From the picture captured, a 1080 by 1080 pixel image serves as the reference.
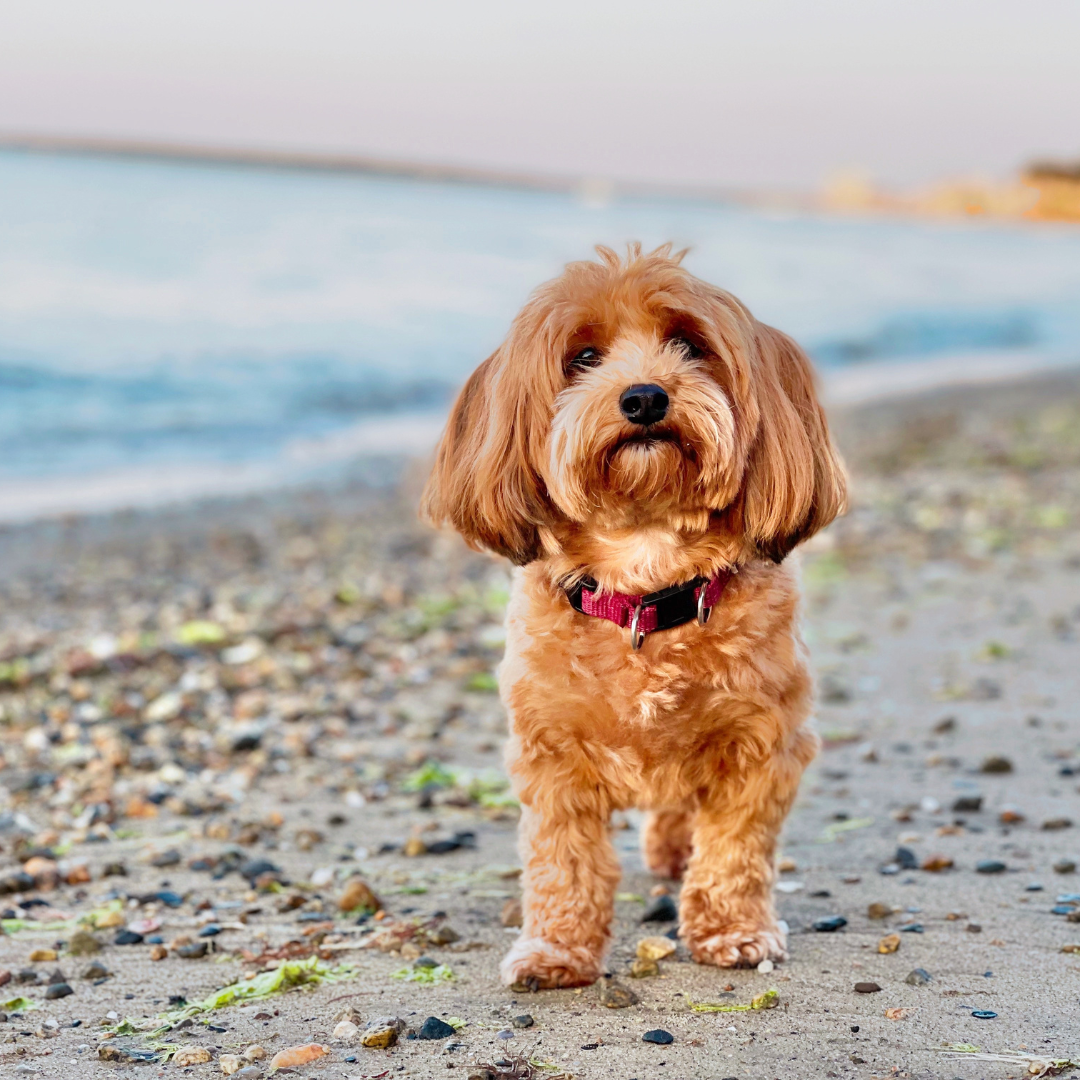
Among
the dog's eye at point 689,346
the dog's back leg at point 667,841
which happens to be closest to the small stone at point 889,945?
the dog's back leg at point 667,841

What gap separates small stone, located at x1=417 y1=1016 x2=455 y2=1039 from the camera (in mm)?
3166

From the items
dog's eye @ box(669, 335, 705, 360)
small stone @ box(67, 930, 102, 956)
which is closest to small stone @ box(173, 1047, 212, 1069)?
small stone @ box(67, 930, 102, 956)

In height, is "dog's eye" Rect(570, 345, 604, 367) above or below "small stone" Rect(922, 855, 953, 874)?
above

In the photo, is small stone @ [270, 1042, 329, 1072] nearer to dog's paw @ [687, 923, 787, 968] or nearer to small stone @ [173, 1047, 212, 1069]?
small stone @ [173, 1047, 212, 1069]

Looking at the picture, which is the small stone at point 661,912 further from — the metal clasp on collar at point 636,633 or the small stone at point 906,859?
the metal clasp on collar at point 636,633

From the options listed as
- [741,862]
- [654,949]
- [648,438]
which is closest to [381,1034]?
[654,949]

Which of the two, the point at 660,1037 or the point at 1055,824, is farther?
the point at 1055,824

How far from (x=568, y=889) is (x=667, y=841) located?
81 centimetres

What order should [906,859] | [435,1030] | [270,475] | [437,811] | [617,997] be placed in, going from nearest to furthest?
[435,1030], [617,997], [906,859], [437,811], [270,475]

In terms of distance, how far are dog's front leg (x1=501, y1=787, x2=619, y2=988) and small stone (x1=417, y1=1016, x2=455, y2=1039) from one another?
1.12ft

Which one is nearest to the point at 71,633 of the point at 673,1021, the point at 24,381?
the point at 673,1021

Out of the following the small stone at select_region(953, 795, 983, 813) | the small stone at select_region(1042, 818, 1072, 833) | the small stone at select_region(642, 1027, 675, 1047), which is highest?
the small stone at select_region(1042, 818, 1072, 833)

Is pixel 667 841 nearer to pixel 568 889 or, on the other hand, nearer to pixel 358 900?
pixel 568 889

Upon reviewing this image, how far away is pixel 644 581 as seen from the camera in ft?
11.5
